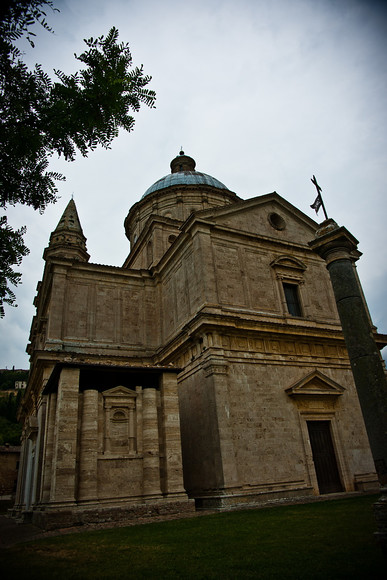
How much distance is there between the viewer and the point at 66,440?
12.8 meters

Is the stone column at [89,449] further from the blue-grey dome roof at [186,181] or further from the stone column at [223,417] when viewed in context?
the blue-grey dome roof at [186,181]

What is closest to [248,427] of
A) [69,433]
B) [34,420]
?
[69,433]

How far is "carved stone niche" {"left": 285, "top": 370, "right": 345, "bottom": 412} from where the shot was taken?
58.7 ft

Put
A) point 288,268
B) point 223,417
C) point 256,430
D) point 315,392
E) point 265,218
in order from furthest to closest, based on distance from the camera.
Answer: point 265,218 → point 288,268 → point 315,392 → point 256,430 → point 223,417

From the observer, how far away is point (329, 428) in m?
18.5

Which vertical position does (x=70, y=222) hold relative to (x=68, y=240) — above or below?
above

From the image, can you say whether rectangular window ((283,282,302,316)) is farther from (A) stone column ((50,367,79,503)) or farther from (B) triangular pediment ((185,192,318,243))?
(A) stone column ((50,367,79,503))

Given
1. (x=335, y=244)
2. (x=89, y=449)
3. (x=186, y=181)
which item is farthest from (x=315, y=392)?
(x=186, y=181)

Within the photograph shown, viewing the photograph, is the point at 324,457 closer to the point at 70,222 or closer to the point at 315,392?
the point at 315,392

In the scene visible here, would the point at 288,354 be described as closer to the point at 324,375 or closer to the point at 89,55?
the point at 324,375

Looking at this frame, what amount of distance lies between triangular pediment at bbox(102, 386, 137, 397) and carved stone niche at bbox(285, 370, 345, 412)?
709 cm

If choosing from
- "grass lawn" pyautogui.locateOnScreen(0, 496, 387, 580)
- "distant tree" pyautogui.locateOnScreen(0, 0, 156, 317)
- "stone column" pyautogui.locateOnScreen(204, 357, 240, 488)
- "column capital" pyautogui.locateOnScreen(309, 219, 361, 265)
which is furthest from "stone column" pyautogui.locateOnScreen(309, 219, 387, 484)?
"stone column" pyautogui.locateOnScreen(204, 357, 240, 488)

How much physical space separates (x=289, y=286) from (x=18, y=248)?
16842mm

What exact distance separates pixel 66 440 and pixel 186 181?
75.4 ft
